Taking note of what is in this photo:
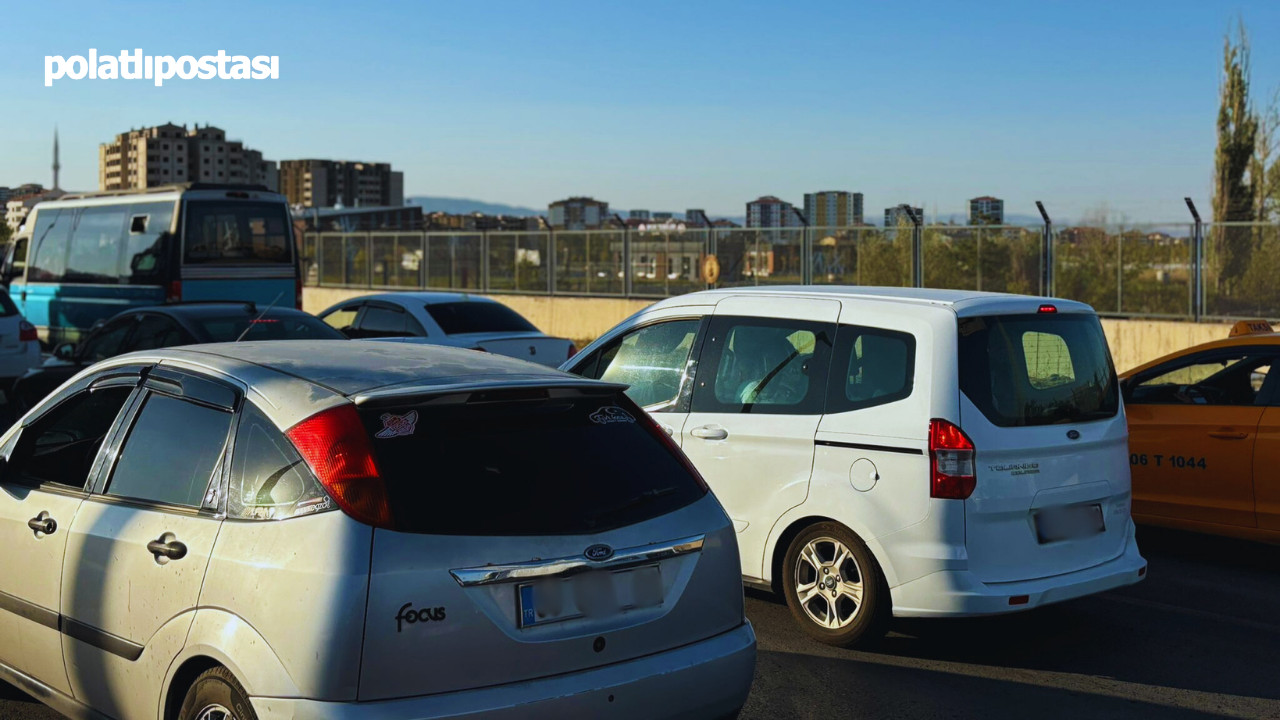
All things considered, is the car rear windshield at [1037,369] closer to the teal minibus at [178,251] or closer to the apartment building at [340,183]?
the teal minibus at [178,251]

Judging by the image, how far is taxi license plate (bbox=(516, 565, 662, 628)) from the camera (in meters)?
3.54

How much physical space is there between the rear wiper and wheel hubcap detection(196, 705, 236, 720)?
116cm

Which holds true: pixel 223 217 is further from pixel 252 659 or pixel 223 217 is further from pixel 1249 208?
pixel 1249 208

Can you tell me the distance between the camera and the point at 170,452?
161 inches

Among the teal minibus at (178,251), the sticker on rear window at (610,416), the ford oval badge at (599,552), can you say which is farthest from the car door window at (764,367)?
the teal minibus at (178,251)

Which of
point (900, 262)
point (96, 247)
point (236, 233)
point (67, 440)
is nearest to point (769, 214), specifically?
point (900, 262)

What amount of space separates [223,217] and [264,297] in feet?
4.60

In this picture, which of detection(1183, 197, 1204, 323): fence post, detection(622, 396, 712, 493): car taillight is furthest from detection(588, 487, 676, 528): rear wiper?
detection(1183, 197, 1204, 323): fence post

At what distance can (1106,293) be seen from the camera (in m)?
20.7

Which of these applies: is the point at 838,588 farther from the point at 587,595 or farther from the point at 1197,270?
the point at 1197,270

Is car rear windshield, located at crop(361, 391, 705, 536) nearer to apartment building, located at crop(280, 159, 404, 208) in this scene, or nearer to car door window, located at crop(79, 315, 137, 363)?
car door window, located at crop(79, 315, 137, 363)

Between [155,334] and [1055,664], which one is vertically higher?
[155,334]

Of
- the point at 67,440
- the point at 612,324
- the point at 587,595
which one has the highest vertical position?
the point at 612,324

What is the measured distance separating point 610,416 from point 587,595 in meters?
0.68
